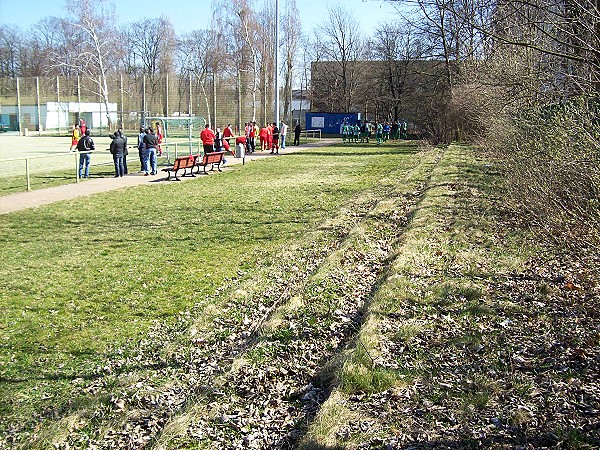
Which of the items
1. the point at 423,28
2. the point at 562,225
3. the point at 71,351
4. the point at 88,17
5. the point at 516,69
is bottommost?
the point at 71,351

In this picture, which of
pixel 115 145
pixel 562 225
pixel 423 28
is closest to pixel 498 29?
pixel 562 225

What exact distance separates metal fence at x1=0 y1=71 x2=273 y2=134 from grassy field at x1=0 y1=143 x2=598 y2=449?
43.0 meters

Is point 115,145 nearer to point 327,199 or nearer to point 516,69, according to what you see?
point 327,199

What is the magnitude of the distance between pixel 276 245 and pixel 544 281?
4.46 meters

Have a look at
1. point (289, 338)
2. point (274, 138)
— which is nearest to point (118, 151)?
point (274, 138)

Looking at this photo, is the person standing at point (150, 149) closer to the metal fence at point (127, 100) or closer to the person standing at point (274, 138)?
the person standing at point (274, 138)

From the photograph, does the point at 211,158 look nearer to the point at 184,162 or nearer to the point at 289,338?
the point at 184,162

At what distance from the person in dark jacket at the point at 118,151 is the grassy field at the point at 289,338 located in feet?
32.7

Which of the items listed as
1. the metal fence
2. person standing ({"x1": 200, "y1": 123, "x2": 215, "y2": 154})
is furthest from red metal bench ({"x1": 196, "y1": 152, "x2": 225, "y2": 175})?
the metal fence

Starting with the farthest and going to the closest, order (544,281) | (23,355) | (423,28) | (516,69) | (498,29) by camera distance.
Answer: (423,28), (516,69), (498,29), (544,281), (23,355)

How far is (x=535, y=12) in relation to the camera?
10.3 metres

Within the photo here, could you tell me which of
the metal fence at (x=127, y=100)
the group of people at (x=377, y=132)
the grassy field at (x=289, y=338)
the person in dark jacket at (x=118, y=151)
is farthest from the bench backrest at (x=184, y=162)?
the metal fence at (x=127, y=100)

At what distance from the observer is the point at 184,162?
21750 millimetres

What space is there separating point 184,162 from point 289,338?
16.7 m
